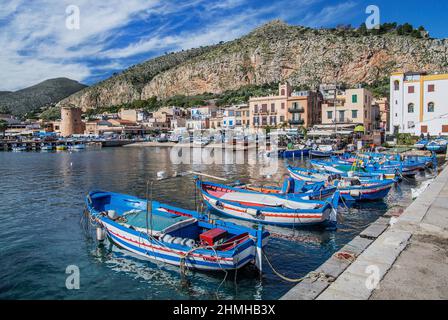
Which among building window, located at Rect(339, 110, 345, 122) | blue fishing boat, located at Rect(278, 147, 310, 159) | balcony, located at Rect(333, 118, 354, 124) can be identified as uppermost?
building window, located at Rect(339, 110, 345, 122)

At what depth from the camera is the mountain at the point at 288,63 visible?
4102 inches

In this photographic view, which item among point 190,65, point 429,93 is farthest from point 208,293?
point 190,65

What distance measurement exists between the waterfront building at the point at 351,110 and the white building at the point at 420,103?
187 inches

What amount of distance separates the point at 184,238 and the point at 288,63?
399 feet

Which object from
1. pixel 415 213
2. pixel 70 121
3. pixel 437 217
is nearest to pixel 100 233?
pixel 415 213

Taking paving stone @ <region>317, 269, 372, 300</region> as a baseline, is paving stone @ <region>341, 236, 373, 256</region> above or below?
below

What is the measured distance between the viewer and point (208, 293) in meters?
9.99

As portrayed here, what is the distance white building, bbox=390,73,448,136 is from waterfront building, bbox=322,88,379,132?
474cm

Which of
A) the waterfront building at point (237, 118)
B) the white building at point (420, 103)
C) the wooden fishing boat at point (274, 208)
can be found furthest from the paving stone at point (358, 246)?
the waterfront building at point (237, 118)

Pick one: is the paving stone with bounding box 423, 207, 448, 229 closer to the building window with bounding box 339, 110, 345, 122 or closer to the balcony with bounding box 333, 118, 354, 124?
the balcony with bounding box 333, 118, 354, 124

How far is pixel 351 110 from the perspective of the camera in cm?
5872

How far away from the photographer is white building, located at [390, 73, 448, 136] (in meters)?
50.7

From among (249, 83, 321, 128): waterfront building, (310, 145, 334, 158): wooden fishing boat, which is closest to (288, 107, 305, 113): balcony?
(249, 83, 321, 128): waterfront building

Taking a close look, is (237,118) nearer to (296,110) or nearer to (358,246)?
(296,110)
